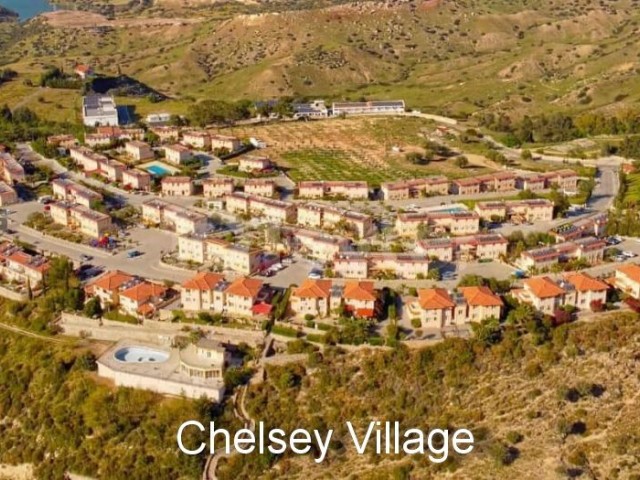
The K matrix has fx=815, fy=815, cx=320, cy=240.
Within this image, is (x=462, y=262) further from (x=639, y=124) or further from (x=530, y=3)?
(x=530, y=3)

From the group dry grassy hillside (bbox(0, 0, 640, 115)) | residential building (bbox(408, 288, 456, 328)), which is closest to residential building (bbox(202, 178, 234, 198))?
residential building (bbox(408, 288, 456, 328))

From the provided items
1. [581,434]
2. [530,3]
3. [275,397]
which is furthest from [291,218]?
[530,3]

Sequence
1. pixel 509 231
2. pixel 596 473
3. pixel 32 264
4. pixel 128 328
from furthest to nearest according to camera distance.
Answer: pixel 509 231, pixel 32 264, pixel 128 328, pixel 596 473

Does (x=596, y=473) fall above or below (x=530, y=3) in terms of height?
below

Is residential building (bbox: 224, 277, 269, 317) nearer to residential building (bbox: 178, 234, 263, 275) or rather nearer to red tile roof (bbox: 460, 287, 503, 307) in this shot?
residential building (bbox: 178, 234, 263, 275)

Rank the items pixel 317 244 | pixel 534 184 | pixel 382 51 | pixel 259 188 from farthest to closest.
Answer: pixel 382 51 < pixel 534 184 < pixel 259 188 < pixel 317 244

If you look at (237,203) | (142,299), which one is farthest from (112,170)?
(142,299)

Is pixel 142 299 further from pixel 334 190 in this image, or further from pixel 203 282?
pixel 334 190
